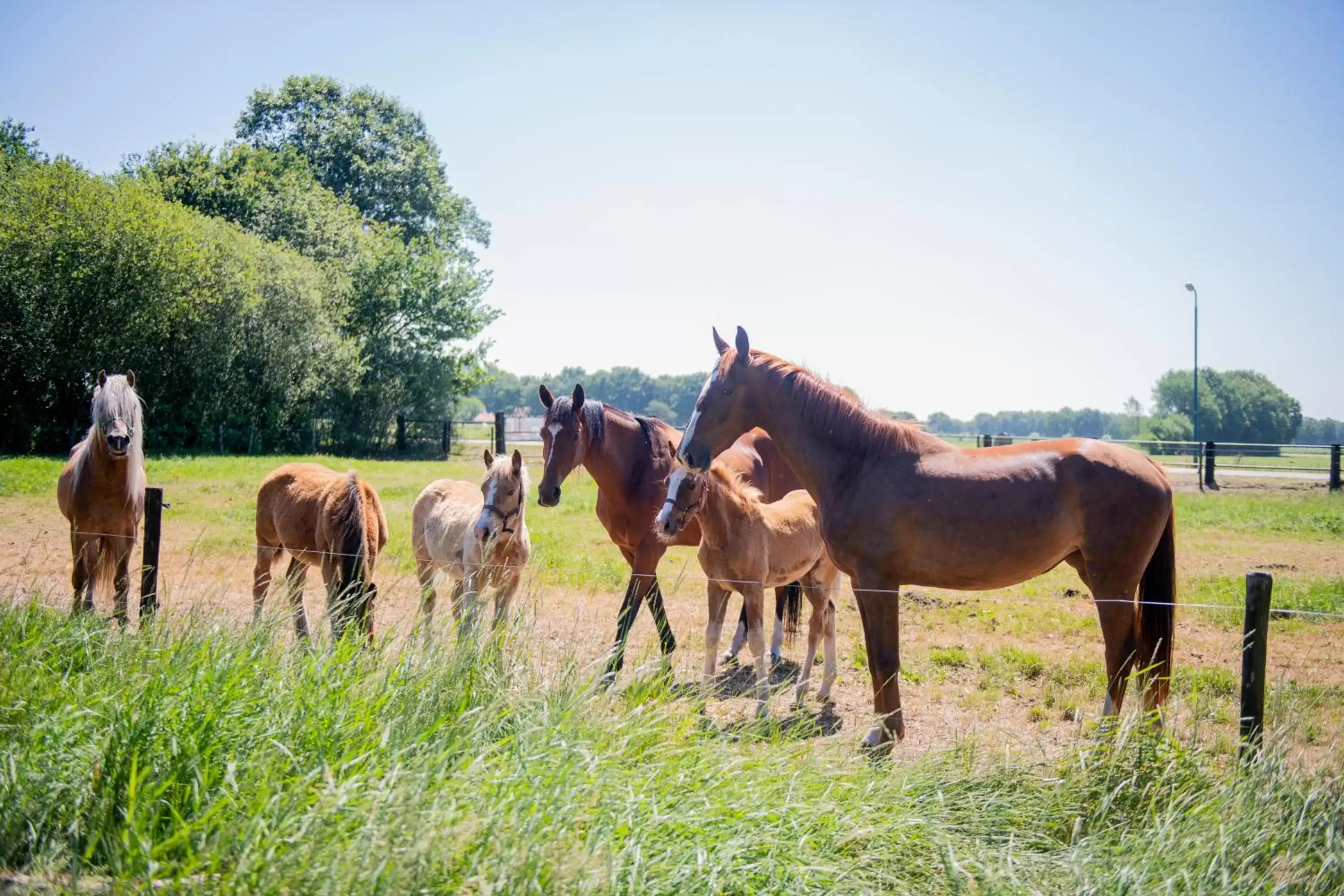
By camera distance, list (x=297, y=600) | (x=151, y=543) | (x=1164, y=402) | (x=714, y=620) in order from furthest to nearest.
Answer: (x=1164, y=402), (x=714, y=620), (x=151, y=543), (x=297, y=600)

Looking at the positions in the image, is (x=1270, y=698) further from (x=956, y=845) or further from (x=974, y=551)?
(x=956, y=845)

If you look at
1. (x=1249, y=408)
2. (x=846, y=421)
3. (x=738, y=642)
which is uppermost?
(x=1249, y=408)

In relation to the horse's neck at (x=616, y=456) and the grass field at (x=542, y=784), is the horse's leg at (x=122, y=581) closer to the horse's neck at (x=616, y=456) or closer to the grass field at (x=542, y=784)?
the grass field at (x=542, y=784)

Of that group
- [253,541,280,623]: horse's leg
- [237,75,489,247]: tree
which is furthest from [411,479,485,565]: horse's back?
[237,75,489,247]: tree

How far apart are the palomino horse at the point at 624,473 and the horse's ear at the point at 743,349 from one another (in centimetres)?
171

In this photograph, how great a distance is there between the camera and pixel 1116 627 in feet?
14.6

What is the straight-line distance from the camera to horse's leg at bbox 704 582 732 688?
5914mm

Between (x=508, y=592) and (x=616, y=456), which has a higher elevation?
(x=616, y=456)

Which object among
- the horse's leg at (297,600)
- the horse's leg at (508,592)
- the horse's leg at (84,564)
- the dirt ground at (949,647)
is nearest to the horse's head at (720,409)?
the dirt ground at (949,647)

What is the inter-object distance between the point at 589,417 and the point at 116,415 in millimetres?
3784

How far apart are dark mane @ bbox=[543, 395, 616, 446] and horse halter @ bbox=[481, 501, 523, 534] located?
725mm

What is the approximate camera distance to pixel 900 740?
15.3ft

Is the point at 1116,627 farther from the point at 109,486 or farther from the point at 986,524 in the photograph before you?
the point at 109,486

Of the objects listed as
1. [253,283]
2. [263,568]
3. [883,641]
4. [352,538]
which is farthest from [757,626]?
[253,283]
